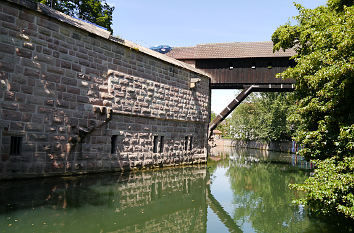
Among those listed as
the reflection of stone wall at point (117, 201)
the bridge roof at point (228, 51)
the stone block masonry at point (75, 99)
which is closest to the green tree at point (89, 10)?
the bridge roof at point (228, 51)

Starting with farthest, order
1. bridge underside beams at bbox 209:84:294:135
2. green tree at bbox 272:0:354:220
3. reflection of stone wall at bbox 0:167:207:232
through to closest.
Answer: bridge underside beams at bbox 209:84:294:135 < reflection of stone wall at bbox 0:167:207:232 < green tree at bbox 272:0:354:220

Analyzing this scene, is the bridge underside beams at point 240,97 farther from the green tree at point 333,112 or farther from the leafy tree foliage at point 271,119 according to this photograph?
the leafy tree foliage at point 271,119

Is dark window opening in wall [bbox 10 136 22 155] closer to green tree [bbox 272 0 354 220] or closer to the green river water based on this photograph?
the green river water

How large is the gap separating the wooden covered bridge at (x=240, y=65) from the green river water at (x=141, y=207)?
889 centimetres

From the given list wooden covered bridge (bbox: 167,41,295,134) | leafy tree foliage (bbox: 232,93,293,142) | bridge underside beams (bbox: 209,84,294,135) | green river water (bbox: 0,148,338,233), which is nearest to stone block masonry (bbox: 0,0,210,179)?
green river water (bbox: 0,148,338,233)

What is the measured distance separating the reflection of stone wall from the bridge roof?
10.7 metres

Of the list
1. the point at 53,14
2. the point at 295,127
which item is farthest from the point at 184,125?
the point at 295,127

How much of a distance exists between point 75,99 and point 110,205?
3936 mm

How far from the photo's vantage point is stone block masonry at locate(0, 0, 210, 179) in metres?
6.72

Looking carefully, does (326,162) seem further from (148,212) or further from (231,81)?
(231,81)

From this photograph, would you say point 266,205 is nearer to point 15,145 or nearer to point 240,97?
point 15,145

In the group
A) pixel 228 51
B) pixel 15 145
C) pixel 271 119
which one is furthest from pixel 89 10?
pixel 271 119

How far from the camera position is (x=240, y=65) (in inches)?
659

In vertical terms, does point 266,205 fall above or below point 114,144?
below
